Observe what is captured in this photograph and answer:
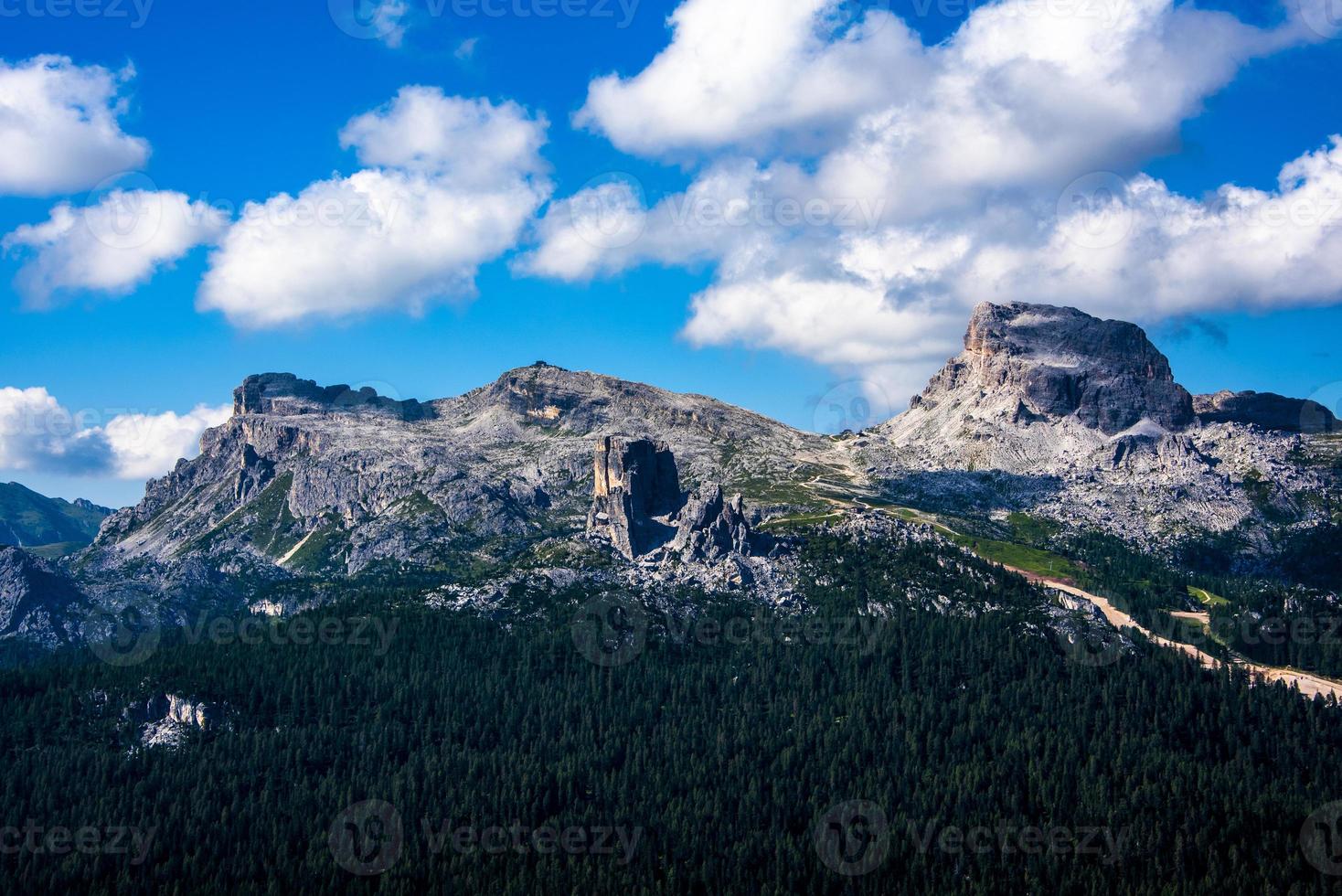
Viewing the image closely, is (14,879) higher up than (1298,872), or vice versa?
(1298,872)

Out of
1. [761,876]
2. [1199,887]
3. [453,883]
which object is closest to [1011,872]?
[1199,887]

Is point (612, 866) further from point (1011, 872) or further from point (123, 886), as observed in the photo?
point (123, 886)

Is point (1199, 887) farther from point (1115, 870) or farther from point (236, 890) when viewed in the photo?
point (236, 890)

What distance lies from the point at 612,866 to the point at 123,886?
7983 cm

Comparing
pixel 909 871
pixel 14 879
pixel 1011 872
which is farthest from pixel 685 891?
pixel 14 879

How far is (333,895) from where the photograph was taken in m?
191

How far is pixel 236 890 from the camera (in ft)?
623

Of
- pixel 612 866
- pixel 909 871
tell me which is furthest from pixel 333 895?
pixel 909 871

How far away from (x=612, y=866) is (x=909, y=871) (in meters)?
50.4

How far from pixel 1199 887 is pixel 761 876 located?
233 ft

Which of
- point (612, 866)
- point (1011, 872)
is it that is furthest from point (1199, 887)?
point (612, 866)

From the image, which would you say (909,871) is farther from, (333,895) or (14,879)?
(14,879)

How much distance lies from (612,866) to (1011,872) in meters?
67.6

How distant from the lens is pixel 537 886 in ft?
631
